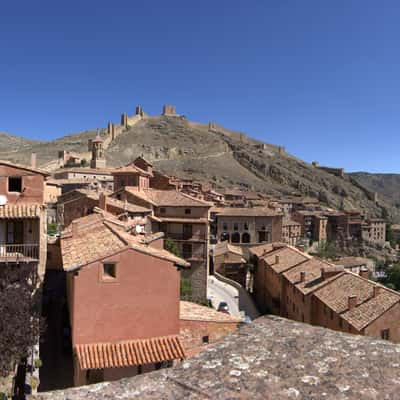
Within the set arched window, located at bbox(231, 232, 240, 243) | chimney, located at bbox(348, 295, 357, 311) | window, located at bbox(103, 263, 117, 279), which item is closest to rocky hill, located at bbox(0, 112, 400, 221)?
arched window, located at bbox(231, 232, 240, 243)

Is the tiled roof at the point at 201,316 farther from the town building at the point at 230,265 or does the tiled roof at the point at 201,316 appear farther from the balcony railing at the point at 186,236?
the town building at the point at 230,265

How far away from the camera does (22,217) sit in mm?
18016

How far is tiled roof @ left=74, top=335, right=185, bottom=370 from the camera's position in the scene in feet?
43.6

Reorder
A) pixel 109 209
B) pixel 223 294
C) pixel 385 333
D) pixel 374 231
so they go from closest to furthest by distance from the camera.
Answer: pixel 385 333, pixel 109 209, pixel 223 294, pixel 374 231

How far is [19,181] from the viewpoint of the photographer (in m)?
19.5

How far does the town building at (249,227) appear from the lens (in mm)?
57500

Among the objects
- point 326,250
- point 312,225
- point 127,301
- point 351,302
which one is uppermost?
point 312,225

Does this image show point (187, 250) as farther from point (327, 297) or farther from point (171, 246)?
point (327, 297)

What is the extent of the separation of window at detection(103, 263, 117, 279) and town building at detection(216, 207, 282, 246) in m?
43.7

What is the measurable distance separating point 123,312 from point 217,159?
13204cm

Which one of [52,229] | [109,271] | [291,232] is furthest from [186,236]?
[291,232]

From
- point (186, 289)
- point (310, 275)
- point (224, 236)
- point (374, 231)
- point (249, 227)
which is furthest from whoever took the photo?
point (374, 231)

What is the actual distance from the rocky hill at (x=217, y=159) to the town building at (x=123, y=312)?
98.1m

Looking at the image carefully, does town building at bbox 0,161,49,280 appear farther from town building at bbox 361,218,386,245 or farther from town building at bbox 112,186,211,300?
town building at bbox 361,218,386,245
